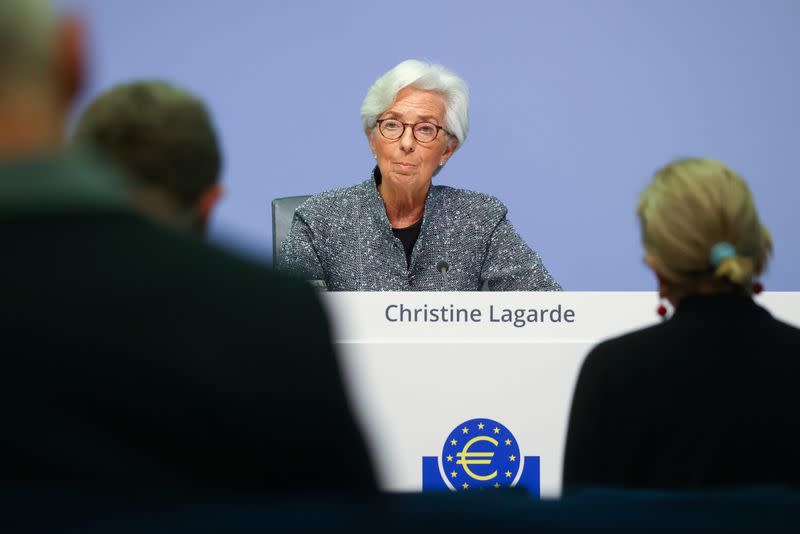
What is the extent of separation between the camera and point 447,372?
2379mm

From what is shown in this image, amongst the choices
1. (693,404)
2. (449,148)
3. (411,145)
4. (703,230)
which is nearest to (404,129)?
(411,145)

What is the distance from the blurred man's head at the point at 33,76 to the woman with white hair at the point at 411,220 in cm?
219

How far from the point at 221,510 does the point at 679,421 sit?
0.83m

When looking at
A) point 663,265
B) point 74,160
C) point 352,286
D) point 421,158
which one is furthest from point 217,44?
point 74,160

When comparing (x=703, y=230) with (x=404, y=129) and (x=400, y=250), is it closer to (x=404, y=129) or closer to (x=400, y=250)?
(x=400, y=250)

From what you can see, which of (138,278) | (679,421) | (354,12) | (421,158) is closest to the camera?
(138,278)

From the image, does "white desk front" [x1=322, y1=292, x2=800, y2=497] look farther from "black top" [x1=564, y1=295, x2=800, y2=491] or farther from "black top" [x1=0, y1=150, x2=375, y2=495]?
"black top" [x1=0, y1=150, x2=375, y2=495]

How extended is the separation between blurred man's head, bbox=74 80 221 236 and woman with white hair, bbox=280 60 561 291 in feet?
5.37

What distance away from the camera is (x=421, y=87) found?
133 inches

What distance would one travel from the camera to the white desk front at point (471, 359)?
2.35 meters

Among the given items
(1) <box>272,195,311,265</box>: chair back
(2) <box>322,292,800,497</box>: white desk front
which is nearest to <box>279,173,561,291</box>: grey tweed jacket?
(1) <box>272,195,311,265</box>: chair back

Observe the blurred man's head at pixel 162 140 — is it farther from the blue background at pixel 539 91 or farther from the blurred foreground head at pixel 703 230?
the blue background at pixel 539 91

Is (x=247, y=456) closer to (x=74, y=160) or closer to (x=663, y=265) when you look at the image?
(x=74, y=160)

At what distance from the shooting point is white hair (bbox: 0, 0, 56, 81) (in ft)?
2.40
